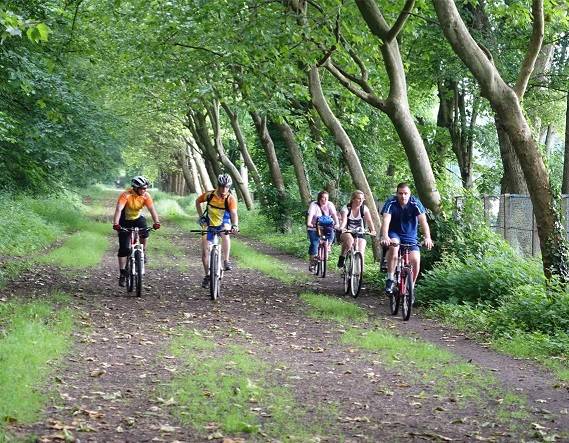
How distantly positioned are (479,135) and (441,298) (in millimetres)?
16390

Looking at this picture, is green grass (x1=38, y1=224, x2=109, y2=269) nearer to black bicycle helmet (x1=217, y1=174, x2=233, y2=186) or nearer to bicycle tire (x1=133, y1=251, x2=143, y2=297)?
bicycle tire (x1=133, y1=251, x2=143, y2=297)

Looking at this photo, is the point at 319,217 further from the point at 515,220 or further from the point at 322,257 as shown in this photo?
the point at 515,220

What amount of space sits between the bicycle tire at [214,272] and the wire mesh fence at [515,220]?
6.72 m

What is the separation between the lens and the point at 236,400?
27.1 feet

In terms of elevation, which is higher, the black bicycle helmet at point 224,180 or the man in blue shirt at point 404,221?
the black bicycle helmet at point 224,180

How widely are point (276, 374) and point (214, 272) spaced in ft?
20.3

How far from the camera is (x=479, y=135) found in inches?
1230

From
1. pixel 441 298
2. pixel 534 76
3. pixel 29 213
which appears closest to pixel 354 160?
pixel 534 76

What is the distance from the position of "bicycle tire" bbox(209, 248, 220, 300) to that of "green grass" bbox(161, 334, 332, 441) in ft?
16.2

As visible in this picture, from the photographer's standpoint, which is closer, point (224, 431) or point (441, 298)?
point (224, 431)

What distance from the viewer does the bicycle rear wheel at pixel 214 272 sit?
15.6 metres

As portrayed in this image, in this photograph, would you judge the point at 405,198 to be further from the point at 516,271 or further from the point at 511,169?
the point at 511,169

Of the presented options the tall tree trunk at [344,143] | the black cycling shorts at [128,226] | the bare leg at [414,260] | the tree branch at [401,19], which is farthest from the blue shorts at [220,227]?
the tall tree trunk at [344,143]

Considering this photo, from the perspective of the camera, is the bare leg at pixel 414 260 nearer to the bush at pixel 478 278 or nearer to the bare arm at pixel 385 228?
the bare arm at pixel 385 228
